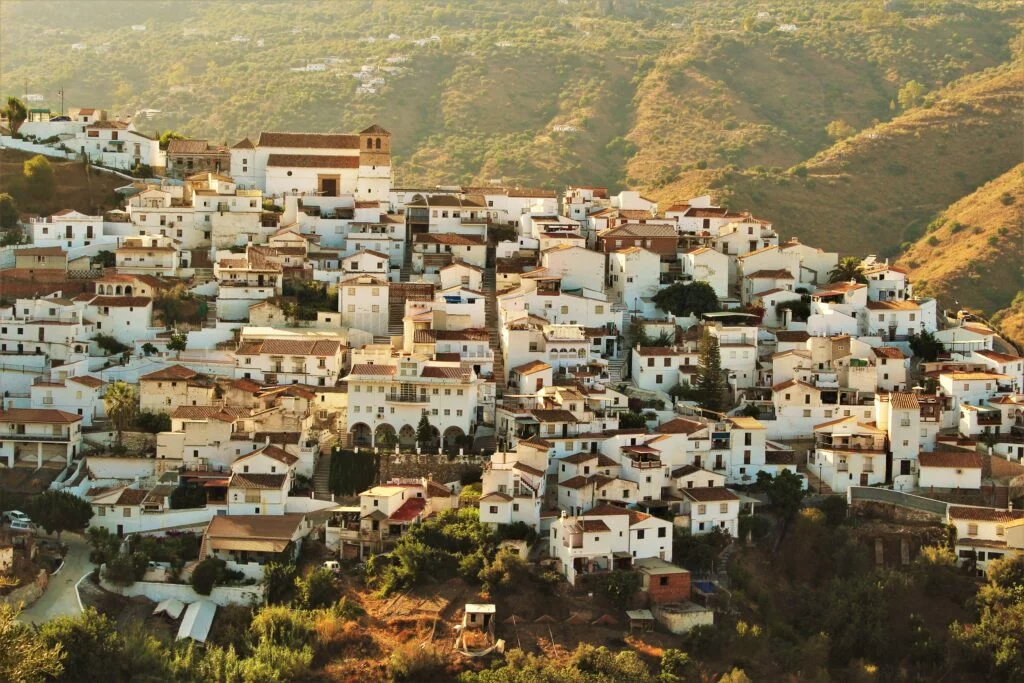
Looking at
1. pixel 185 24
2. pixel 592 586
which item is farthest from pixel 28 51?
pixel 592 586

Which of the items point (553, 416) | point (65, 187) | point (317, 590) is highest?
point (65, 187)

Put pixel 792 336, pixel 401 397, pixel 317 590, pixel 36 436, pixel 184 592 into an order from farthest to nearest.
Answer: pixel 792 336 → pixel 401 397 → pixel 36 436 → pixel 184 592 → pixel 317 590

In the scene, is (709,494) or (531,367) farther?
(531,367)

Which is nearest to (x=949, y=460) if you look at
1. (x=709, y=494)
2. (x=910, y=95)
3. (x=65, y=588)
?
(x=709, y=494)

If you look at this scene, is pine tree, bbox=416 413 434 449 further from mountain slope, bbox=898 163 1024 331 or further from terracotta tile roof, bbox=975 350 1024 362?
mountain slope, bbox=898 163 1024 331

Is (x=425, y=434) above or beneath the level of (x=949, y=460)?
above

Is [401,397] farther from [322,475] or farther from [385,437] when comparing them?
[322,475]
